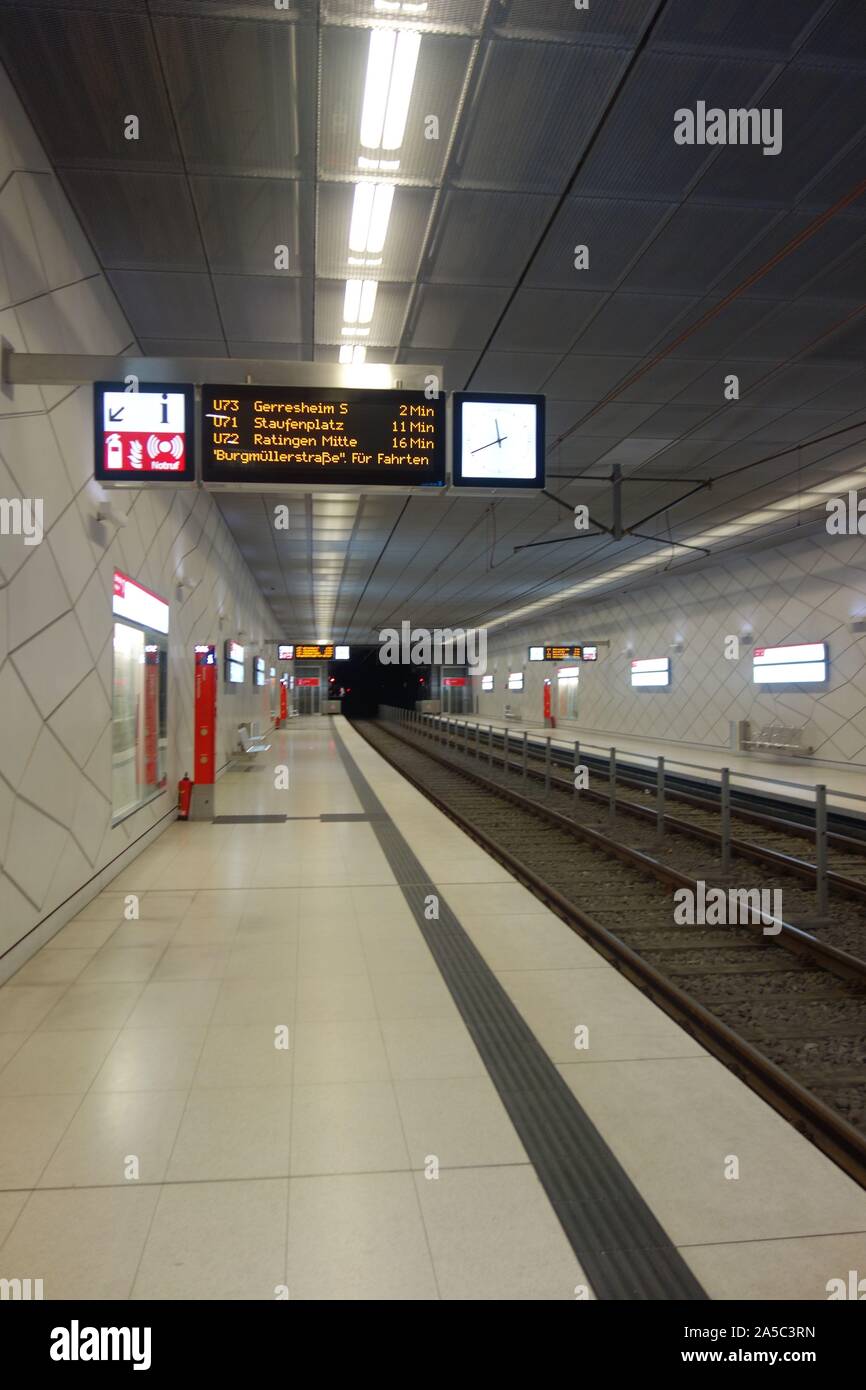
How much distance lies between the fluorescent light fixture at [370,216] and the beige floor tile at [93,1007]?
491 centimetres

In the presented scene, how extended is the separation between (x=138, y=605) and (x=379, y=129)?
4.59 m

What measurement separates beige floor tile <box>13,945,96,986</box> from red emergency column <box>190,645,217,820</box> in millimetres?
5059

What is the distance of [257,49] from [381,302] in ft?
8.35

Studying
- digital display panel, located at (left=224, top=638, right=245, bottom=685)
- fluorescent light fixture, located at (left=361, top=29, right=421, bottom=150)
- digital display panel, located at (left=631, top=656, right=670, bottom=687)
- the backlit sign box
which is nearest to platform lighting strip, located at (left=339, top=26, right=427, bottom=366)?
fluorescent light fixture, located at (left=361, top=29, right=421, bottom=150)

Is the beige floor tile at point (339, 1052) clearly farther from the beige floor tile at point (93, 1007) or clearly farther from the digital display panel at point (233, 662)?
the digital display panel at point (233, 662)

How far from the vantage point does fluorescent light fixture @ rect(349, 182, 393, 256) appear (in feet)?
16.2

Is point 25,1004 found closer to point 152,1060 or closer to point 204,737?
point 152,1060

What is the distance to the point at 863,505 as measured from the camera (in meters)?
13.2

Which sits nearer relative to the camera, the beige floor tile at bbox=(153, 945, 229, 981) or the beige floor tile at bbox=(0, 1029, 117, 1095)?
the beige floor tile at bbox=(0, 1029, 117, 1095)

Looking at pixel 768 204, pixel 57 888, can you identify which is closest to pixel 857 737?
pixel 768 204

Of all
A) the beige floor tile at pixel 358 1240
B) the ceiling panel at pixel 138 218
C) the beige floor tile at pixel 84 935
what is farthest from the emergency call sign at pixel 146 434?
the beige floor tile at pixel 358 1240

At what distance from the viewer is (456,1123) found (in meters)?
2.95

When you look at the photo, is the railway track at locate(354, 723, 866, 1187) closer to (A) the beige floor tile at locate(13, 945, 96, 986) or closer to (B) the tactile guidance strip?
(B) the tactile guidance strip

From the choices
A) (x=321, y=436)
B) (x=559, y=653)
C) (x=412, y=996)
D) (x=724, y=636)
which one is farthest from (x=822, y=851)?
(x=559, y=653)
